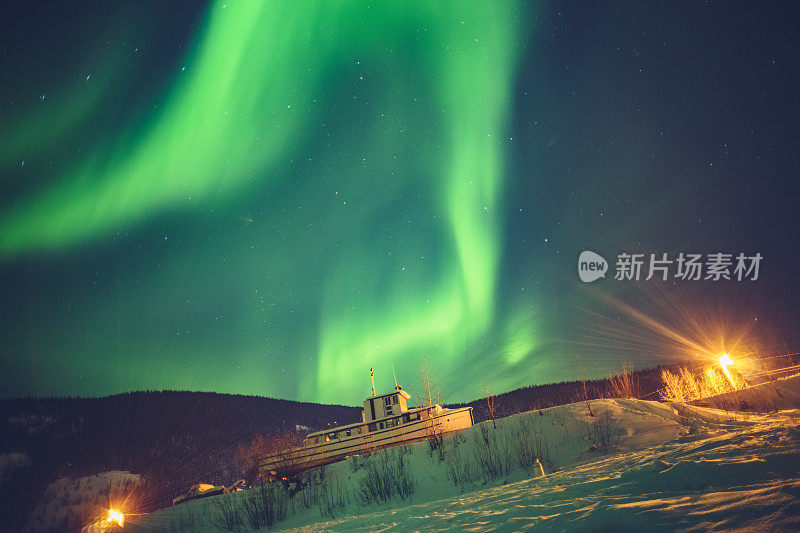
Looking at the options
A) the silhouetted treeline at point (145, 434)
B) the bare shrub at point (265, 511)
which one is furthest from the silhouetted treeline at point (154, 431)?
the bare shrub at point (265, 511)

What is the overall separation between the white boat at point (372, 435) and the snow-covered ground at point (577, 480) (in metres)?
2.75

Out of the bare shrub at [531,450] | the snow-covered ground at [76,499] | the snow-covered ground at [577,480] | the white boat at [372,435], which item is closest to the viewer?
the snow-covered ground at [577,480]

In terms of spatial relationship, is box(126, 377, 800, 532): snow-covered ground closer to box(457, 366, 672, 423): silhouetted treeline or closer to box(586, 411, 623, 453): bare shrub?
box(586, 411, 623, 453): bare shrub

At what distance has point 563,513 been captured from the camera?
534cm

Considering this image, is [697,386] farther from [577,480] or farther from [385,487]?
[577,480]

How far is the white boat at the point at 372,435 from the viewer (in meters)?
26.6

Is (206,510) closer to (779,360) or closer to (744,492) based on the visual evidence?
(744,492)

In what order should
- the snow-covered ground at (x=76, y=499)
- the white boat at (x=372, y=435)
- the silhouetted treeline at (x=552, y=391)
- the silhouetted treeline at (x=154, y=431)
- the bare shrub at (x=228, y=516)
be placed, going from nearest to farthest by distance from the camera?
the bare shrub at (x=228, y=516), the white boat at (x=372, y=435), the snow-covered ground at (x=76, y=499), the silhouetted treeline at (x=154, y=431), the silhouetted treeline at (x=552, y=391)

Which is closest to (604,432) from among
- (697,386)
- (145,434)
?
(697,386)

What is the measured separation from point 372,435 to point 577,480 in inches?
874

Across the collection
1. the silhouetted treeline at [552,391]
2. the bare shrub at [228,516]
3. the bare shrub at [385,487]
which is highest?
the bare shrub at [385,487]

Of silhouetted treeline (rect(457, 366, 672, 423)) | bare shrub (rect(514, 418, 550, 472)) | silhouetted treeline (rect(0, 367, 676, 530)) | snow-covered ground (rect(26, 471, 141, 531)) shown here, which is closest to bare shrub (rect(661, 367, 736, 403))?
silhouetted treeline (rect(0, 367, 676, 530))

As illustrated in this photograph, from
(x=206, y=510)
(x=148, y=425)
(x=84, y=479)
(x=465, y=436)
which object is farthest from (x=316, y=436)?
(x=148, y=425)

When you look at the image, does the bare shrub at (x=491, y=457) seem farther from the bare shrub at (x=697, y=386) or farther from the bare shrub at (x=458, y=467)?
the bare shrub at (x=697, y=386)
